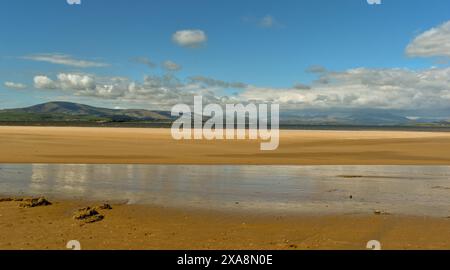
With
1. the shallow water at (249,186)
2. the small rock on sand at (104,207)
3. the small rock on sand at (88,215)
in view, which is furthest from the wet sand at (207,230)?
the shallow water at (249,186)

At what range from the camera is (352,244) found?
1041 cm

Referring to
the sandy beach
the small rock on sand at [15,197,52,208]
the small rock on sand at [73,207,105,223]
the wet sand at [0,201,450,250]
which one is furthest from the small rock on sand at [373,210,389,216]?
the small rock on sand at [15,197,52,208]

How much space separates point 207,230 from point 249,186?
8475mm

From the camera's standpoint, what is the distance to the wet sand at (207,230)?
10211mm

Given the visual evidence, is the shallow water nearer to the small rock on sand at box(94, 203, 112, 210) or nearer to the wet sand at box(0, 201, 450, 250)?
the wet sand at box(0, 201, 450, 250)

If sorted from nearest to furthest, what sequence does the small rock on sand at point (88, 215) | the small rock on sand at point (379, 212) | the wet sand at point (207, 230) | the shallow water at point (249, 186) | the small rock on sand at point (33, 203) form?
1. the wet sand at point (207, 230)
2. the small rock on sand at point (88, 215)
3. the small rock on sand at point (379, 212)
4. the small rock on sand at point (33, 203)
5. the shallow water at point (249, 186)

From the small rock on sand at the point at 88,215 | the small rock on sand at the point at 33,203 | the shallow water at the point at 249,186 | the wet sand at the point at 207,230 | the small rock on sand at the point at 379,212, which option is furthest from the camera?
the shallow water at the point at 249,186

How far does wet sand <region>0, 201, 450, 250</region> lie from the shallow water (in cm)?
147

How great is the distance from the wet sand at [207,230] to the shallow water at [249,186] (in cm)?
147

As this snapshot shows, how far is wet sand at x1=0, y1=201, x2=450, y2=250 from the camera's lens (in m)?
10.2

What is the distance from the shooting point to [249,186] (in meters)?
20.0

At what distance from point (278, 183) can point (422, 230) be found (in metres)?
9.59

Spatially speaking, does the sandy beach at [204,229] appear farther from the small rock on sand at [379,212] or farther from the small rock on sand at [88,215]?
the small rock on sand at [379,212]
